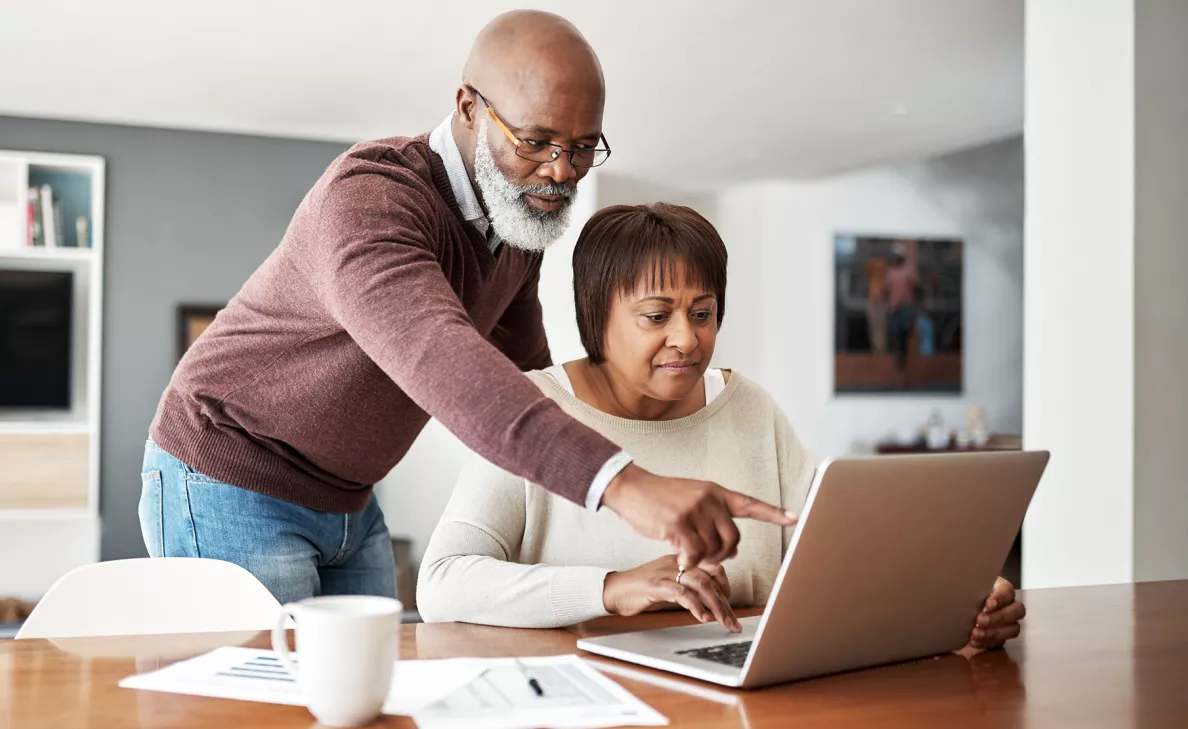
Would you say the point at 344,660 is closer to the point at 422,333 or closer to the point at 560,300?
the point at 422,333

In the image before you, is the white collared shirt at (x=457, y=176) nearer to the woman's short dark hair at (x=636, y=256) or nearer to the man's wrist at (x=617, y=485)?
the woman's short dark hair at (x=636, y=256)

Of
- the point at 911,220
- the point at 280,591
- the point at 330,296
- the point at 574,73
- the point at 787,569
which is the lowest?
the point at 280,591

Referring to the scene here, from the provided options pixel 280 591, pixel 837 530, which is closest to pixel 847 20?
pixel 280 591

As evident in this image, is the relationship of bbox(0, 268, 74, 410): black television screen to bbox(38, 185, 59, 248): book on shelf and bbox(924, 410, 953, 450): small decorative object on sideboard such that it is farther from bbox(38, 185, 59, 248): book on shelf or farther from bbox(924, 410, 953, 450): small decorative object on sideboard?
bbox(924, 410, 953, 450): small decorative object on sideboard

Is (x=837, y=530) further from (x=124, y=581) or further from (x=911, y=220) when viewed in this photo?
(x=911, y=220)

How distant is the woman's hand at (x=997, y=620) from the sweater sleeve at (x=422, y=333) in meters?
0.51

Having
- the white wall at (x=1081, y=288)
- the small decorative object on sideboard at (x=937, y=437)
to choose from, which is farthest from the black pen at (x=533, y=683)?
the small decorative object on sideboard at (x=937, y=437)

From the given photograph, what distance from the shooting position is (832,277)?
793 cm

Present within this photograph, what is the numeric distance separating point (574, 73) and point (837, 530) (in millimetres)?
679

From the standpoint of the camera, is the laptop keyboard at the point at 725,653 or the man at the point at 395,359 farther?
the laptop keyboard at the point at 725,653

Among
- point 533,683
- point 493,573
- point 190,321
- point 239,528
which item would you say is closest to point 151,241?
point 190,321

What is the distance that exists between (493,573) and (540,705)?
40 centimetres

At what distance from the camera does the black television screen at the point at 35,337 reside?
5688 millimetres

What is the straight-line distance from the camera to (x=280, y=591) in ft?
5.42
